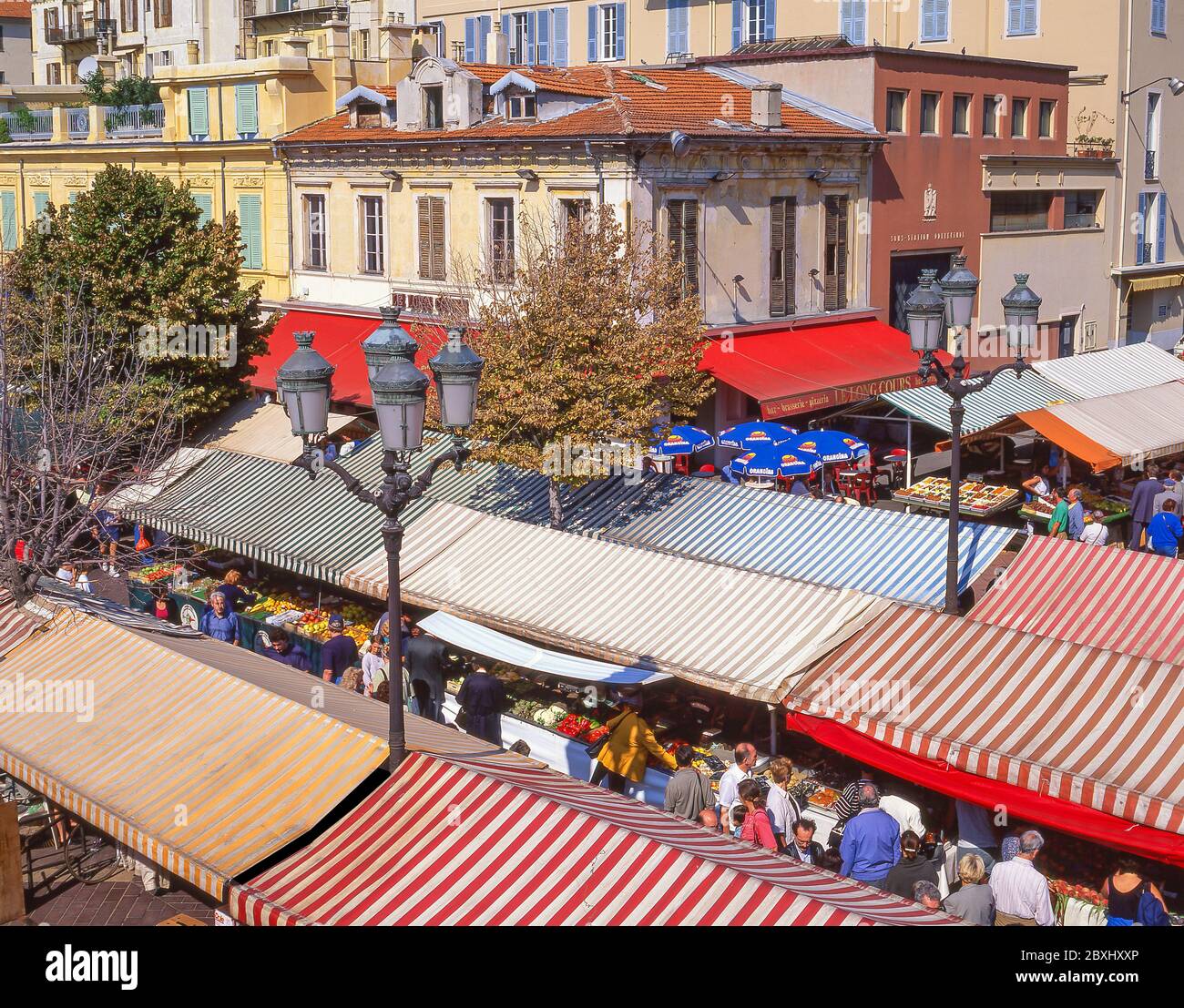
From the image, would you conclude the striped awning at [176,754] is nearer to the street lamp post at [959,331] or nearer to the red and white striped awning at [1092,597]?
the street lamp post at [959,331]

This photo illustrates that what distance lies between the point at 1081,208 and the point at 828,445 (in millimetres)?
17649

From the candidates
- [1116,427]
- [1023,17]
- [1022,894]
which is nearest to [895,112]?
[1116,427]

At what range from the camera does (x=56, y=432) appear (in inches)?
656

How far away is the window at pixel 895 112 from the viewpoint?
2998 cm

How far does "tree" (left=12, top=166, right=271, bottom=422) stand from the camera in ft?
78.2

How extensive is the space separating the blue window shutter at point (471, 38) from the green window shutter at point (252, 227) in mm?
15610

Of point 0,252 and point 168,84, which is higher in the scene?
point 168,84

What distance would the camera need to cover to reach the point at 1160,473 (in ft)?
82.9

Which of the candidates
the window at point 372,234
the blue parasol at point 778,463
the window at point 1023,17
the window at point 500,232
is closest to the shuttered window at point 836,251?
the window at point 500,232

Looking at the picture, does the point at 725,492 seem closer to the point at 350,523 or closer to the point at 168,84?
the point at 350,523

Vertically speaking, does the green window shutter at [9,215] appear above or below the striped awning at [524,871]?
above
